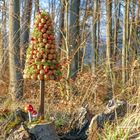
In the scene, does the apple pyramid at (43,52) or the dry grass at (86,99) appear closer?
the dry grass at (86,99)

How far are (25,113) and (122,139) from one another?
1674 mm

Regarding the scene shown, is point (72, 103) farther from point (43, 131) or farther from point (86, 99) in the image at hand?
point (43, 131)

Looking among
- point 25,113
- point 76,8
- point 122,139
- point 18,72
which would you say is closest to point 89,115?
point 25,113

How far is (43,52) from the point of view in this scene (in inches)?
228

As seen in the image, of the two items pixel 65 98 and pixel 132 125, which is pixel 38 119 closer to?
pixel 132 125

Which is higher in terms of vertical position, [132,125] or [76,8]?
[76,8]

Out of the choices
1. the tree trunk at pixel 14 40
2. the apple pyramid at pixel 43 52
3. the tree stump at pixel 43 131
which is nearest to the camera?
the tree stump at pixel 43 131

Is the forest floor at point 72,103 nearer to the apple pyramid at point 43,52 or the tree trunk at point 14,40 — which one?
the tree trunk at point 14,40

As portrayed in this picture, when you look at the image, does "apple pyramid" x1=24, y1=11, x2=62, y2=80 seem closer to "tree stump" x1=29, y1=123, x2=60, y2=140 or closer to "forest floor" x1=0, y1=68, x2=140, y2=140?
"forest floor" x1=0, y1=68, x2=140, y2=140

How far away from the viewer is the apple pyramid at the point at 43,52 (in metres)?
5.80

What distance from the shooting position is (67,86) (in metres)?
9.09

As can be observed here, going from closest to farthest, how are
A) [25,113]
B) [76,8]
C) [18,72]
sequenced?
[25,113], [18,72], [76,8]

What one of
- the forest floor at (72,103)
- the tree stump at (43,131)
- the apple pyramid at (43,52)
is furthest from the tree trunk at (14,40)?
the tree stump at (43,131)

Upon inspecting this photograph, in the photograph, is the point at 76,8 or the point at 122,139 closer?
the point at 122,139
